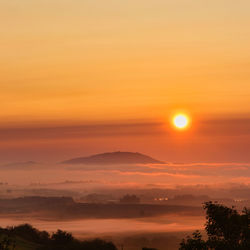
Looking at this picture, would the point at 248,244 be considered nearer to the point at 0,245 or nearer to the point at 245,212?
the point at 245,212

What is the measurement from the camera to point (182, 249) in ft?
286

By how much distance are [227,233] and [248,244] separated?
5.83 metres

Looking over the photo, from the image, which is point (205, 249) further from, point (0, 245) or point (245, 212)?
point (0, 245)

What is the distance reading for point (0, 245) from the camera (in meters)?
95.2

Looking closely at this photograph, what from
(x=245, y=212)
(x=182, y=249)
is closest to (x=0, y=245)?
(x=182, y=249)

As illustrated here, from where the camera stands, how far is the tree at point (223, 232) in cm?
8644

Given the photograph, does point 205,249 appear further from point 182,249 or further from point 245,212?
point 245,212

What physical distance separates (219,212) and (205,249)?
6938 millimetres

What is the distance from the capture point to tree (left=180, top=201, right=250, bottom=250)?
284 feet

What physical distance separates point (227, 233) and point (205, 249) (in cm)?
514

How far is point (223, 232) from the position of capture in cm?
9044

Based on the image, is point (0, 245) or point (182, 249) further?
point (0, 245)

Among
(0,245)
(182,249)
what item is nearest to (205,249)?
(182,249)

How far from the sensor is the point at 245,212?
93688mm
